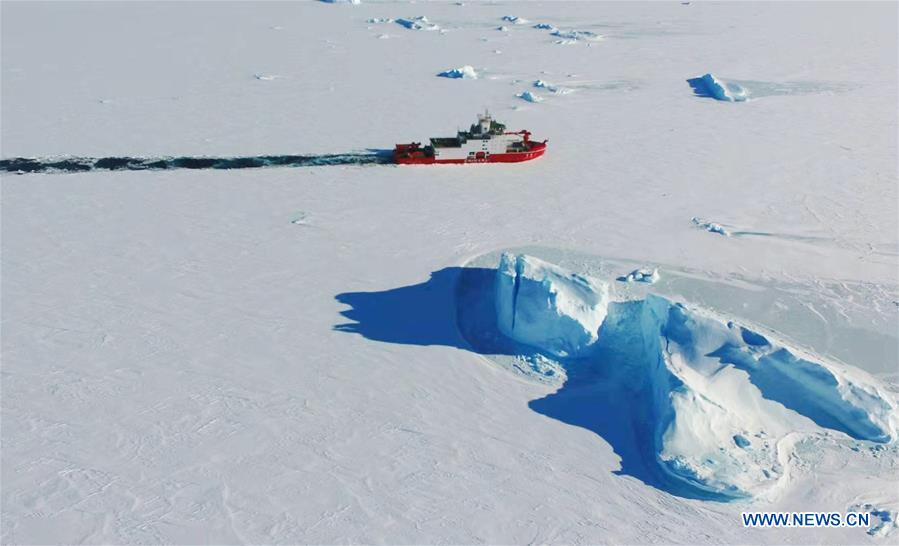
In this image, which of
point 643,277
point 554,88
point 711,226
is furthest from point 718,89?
point 643,277

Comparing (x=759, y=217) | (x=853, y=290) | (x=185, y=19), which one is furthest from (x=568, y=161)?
(x=185, y=19)

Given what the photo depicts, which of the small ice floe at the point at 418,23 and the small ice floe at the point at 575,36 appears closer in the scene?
the small ice floe at the point at 575,36

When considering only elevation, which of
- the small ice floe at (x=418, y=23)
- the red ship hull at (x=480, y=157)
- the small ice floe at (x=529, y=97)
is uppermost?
the small ice floe at (x=418, y=23)

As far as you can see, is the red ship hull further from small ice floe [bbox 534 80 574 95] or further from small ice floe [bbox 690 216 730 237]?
small ice floe [bbox 534 80 574 95]

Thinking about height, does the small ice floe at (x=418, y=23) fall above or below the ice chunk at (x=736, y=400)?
above

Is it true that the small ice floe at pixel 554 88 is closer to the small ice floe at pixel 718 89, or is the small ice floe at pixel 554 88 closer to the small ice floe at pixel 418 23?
the small ice floe at pixel 718 89

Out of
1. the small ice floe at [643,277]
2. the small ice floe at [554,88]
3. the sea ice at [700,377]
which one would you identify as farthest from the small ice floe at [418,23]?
the sea ice at [700,377]

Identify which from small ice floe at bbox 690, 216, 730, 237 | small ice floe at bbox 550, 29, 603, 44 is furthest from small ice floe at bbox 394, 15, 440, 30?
small ice floe at bbox 690, 216, 730, 237
